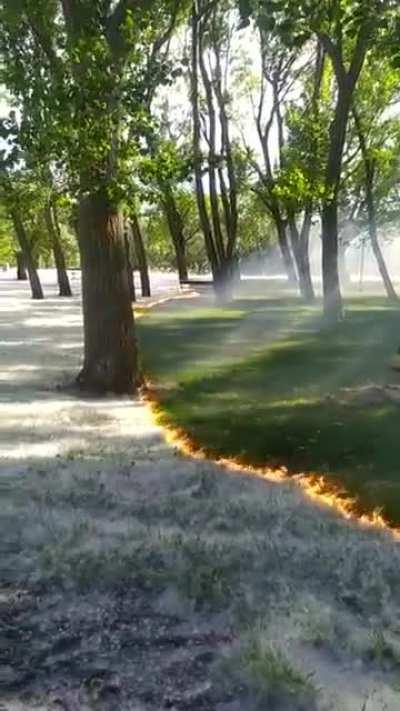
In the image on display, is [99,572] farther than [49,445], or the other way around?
[49,445]

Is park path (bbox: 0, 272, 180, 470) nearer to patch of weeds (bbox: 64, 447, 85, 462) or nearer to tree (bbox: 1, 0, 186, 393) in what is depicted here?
patch of weeds (bbox: 64, 447, 85, 462)

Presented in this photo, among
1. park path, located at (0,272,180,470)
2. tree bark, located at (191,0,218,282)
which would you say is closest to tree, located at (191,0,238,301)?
tree bark, located at (191,0,218,282)

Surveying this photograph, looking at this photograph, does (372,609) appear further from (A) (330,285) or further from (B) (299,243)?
(B) (299,243)

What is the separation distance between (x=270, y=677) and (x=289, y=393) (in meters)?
8.19

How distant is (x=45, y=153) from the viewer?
398 inches

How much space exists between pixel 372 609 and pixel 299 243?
86.7 ft

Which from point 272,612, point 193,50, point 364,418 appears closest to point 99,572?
point 272,612

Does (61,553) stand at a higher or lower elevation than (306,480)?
higher

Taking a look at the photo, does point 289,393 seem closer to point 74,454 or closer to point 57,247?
point 74,454

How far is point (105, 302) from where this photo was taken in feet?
37.9

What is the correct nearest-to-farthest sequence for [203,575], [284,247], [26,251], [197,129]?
1. [203,575]
2. [197,129]
3. [26,251]
4. [284,247]

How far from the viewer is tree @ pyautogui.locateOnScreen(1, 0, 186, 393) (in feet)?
30.7

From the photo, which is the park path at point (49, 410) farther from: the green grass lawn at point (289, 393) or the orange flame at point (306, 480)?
the green grass lawn at point (289, 393)

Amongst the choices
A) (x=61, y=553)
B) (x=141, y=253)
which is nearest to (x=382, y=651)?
(x=61, y=553)
